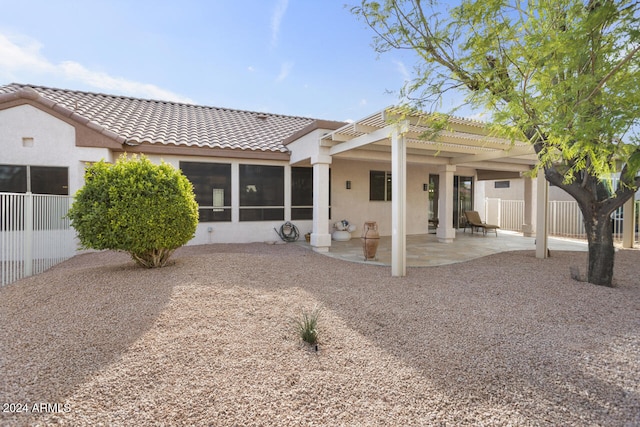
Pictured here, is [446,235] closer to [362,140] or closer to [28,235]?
[362,140]

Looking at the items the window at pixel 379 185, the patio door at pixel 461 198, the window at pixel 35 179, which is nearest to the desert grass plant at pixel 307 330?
the window at pixel 35 179

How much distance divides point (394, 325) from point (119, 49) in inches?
442

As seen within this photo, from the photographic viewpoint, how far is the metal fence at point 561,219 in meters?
14.6

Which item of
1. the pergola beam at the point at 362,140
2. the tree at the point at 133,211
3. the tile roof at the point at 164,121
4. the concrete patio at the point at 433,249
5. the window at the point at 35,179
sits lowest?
the concrete patio at the point at 433,249

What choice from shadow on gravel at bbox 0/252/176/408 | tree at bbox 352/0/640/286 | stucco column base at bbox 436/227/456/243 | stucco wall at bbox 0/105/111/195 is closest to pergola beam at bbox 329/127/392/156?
tree at bbox 352/0/640/286

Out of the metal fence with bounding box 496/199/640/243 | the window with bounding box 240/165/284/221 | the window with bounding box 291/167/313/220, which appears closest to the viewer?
the window with bounding box 240/165/284/221

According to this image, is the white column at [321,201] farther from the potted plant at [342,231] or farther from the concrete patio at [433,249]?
the potted plant at [342,231]

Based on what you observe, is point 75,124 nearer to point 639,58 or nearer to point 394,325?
point 394,325

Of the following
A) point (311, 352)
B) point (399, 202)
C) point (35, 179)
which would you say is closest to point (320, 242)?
point (399, 202)

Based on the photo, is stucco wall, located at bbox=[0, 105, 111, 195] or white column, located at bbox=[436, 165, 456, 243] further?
white column, located at bbox=[436, 165, 456, 243]

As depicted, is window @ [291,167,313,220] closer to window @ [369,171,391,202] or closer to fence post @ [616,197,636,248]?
window @ [369,171,391,202]

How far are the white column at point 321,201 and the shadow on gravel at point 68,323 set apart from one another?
426 centimetres

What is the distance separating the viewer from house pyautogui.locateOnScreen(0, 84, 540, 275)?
8086 mm

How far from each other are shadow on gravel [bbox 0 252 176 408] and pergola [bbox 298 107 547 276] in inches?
174
